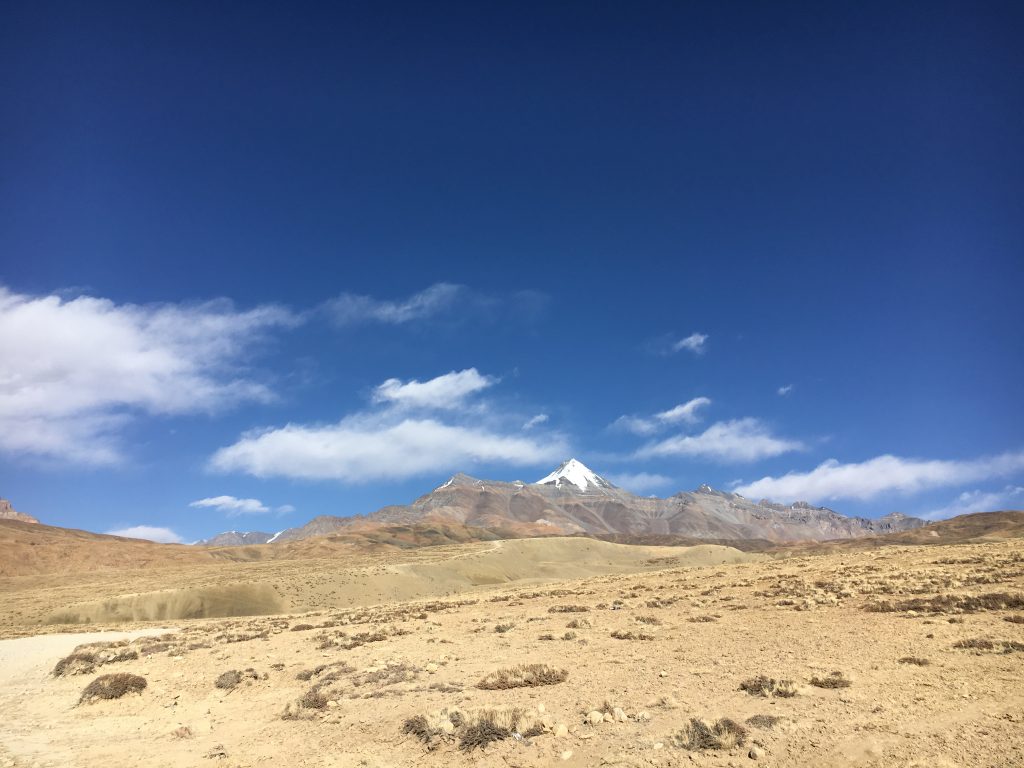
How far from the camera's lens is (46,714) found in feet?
54.9

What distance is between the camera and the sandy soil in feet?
32.9

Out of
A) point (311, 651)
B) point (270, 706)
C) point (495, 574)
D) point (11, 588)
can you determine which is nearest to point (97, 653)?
point (311, 651)

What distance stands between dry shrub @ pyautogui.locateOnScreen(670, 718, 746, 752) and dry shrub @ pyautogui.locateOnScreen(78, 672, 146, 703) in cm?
1664

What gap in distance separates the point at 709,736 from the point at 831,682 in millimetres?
4318

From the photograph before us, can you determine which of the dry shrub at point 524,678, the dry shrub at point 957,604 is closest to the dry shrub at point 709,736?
the dry shrub at point 524,678

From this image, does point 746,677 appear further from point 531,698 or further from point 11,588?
point 11,588

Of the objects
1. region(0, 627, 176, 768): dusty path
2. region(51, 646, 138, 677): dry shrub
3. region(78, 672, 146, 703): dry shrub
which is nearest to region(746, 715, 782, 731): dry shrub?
region(0, 627, 176, 768): dusty path

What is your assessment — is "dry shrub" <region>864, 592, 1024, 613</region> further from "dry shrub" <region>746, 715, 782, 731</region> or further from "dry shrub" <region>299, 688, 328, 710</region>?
"dry shrub" <region>299, 688, 328, 710</region>


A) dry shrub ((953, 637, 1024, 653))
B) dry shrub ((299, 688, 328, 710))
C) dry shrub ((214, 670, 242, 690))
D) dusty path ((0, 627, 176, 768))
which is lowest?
dusty path ((0, 627, 176, 768))

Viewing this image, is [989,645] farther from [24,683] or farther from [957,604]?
A: [24,683]

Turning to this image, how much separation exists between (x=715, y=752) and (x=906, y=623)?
511 inches

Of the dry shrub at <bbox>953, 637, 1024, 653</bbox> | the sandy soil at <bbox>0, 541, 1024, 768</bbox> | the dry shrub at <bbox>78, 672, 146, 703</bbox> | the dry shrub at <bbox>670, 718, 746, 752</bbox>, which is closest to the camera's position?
the dry shrub at <bbox>670, 718, 746, 752</bbox>

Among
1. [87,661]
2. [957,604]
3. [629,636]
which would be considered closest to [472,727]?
[629,636]

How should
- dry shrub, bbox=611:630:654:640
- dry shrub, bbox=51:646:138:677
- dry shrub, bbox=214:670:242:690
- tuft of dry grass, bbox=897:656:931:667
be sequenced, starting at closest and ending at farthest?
tuft of dry grass, bbox=897:656:931:667 → dry shrub, bbox=214:670:242:690 → dry shrub, bbox=611:630:654:640 → dry shrub, bbox=51:646:138:677
